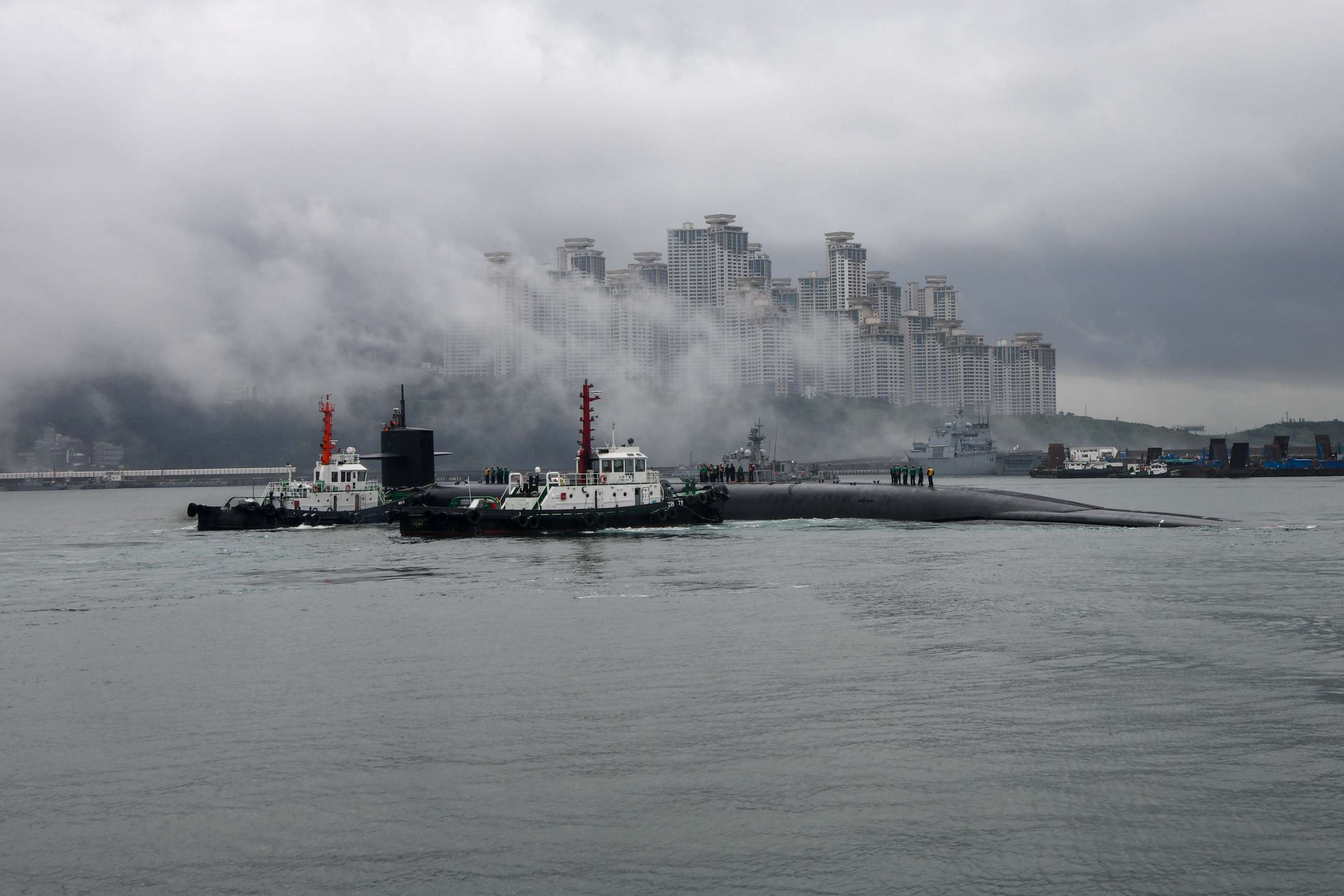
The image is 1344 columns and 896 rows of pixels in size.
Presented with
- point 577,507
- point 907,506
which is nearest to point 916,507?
point 907,506

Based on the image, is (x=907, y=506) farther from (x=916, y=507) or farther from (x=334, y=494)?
(x=334, y=494)

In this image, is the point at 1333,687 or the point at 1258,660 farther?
the point at 1258,660

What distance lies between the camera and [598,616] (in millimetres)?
27391

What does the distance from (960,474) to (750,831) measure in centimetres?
16739

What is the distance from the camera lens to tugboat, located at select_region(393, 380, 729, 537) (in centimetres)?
5388

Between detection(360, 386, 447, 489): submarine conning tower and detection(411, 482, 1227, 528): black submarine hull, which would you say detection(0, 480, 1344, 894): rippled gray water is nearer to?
detection(411, 482, 1227, 528): black submarine hull

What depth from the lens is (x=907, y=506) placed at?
5953cm

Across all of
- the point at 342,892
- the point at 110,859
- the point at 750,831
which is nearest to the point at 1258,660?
the point at 750,831

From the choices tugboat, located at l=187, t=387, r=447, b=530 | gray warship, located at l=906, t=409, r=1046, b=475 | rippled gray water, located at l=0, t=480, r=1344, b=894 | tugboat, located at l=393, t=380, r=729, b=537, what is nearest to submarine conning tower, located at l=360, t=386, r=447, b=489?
tugboat, located at l=187, t=387, r=447, b=530

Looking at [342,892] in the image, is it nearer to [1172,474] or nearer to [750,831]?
[750,831]

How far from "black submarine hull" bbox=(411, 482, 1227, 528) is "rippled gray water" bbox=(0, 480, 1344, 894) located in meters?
20.8

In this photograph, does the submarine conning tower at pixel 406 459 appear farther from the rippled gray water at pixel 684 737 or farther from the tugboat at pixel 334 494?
the rippled gray water at pixel 684 737

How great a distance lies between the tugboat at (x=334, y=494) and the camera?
64875 millimetres

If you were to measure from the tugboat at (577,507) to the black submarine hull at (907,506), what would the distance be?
6220 millimetres
